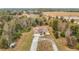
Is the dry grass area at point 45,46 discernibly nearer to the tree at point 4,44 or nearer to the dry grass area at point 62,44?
the dry grass area at point 62,44

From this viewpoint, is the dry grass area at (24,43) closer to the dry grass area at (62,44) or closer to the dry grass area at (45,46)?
the dry grass area at (45,46)

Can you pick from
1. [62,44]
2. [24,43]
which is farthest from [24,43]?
[62,44]

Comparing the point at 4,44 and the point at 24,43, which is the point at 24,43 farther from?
the point at 4,44

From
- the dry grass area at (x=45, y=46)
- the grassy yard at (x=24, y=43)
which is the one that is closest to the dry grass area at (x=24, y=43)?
the grassy yard at (x=24, y=43)

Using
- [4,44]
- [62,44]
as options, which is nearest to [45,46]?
[62,44]

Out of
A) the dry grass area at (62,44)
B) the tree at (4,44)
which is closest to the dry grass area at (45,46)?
the dry grass area at (62,44)

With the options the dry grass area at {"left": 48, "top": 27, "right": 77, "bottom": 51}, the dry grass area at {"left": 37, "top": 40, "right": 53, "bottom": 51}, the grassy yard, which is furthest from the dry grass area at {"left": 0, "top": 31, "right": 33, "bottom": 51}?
the dry grass area at {"left": 48, "top": 27, "right": 77, "bottom": 51}

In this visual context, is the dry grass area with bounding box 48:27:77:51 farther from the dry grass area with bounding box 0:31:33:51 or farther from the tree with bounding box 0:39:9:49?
the tree with bounding box 0:39:9:49

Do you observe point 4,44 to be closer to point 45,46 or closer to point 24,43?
point 24,43
